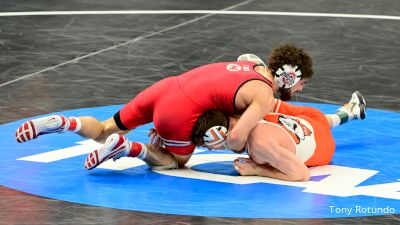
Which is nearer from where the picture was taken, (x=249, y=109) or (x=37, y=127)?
(x=249, y=109)

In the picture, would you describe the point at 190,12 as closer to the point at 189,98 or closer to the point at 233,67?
the point at 233,67

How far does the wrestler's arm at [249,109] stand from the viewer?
6.94m

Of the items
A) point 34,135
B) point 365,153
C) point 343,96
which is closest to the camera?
point 34,135

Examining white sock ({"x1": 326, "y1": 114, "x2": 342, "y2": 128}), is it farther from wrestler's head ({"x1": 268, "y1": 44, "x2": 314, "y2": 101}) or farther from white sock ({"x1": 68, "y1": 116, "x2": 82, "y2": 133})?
white sock ({"x1": 68, "y1": 116, "x2": 82, "y2": 133})

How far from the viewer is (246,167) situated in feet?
23.7

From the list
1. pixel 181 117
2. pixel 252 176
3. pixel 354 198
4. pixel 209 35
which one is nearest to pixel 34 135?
pixel 181 117

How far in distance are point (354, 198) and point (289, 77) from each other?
1.02m

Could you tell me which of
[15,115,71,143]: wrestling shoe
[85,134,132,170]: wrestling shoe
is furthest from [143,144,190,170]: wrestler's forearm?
[15,115,71,143]: wrestling shoe

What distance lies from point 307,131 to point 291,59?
520 mm

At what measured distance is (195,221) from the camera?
6281mm

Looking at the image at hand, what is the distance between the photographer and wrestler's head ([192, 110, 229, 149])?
702cm

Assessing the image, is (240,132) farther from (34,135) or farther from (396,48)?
(396,48)

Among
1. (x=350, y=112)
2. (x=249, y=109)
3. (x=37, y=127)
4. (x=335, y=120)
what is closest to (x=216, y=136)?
(x=249, y=109)

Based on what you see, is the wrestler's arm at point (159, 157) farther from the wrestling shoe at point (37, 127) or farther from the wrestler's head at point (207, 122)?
the wrestling shoe at point (37, 127)
